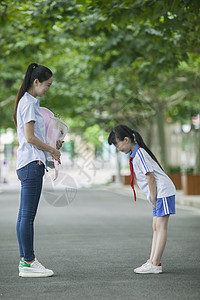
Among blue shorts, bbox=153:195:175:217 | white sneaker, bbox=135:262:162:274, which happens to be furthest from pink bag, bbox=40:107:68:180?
white sneaker, bbox=135:262:162:274

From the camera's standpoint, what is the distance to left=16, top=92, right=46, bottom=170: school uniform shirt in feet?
20.1

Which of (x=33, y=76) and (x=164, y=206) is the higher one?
(x=33, y=76)

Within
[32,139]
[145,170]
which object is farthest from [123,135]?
[32,139]

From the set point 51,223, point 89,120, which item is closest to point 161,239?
point 51,223

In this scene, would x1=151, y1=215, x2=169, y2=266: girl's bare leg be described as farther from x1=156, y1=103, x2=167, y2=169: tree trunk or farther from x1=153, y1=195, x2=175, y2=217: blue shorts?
x1=156, y1=103, x2=167, y2=169: tree trunk

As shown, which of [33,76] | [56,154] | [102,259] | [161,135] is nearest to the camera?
[56,154]

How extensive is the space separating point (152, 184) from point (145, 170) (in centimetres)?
16

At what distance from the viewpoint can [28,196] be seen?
241 inches

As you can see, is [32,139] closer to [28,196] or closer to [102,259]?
[28,196]

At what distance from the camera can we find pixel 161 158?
26.8m

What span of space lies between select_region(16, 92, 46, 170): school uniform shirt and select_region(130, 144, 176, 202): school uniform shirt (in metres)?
0.92

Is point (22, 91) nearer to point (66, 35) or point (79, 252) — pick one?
point (79, 252)

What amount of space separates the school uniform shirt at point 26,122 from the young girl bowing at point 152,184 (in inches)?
29.1

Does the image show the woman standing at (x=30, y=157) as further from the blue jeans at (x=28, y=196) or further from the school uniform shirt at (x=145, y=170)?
the school uniform shirt at (x=145, y=170)
